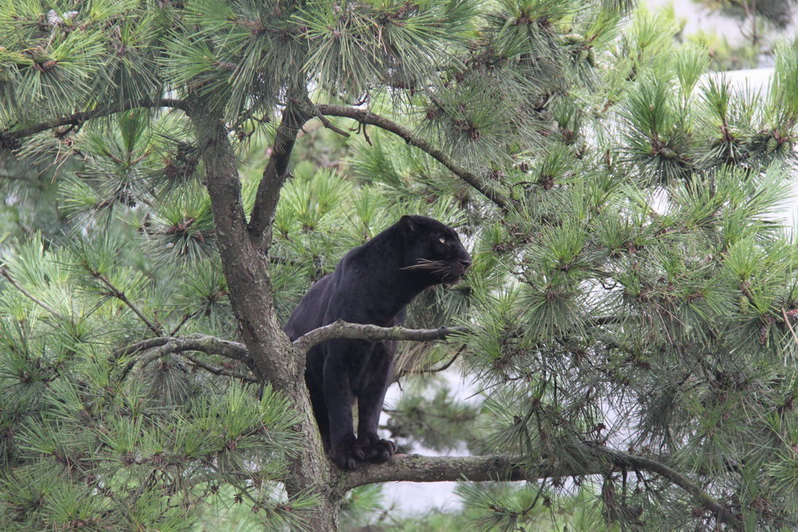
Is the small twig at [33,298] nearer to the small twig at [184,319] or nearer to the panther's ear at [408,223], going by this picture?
the small twig at [184,319]

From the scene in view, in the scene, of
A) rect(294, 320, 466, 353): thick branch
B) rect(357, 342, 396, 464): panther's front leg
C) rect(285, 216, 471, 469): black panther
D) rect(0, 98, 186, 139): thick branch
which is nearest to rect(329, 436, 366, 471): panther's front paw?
rect(285, 216, 471, 469): black panther

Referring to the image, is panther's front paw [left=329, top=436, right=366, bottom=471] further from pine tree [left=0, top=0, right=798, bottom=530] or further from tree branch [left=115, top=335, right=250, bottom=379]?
tree branch [left=115, top=335, right=250, bottom=379]

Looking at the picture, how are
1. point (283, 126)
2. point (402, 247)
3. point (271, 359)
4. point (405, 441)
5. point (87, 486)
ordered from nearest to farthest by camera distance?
1. point (87, 486)
2. point (283, 126)
3. point (271, 359)
4. point (402, 247)
5. point (405, 441)

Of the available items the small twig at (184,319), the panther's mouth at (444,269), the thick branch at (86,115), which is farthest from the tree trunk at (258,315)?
the panther's mouth at (444,269)

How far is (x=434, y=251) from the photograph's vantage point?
229 centimetres

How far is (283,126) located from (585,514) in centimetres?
142

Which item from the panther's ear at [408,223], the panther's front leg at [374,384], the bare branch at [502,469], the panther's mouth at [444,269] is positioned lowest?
the bare branch at [502,469]

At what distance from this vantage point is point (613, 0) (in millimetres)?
2084

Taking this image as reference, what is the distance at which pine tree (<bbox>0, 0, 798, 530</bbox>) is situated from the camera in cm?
161

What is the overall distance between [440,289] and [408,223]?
25 centimetres

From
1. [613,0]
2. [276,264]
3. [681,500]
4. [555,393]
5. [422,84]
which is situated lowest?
[681,500]

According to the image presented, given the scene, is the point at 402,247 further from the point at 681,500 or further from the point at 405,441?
the point at 405,441

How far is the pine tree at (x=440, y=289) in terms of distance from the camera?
1606 millimetres

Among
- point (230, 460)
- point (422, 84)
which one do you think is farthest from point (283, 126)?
point (230, 460)
